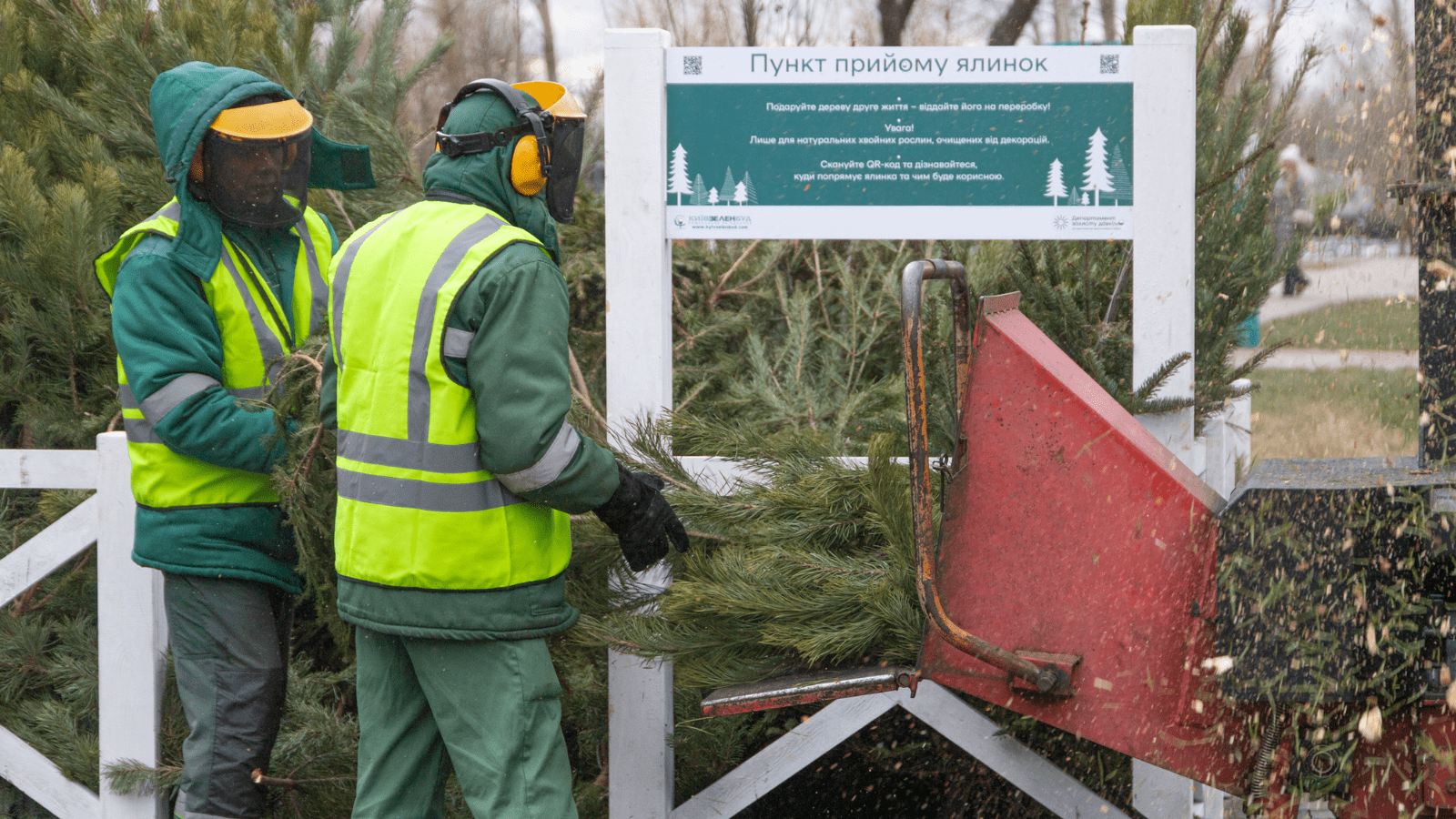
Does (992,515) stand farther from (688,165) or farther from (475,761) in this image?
(688,165)

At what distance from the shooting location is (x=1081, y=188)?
8.95ft

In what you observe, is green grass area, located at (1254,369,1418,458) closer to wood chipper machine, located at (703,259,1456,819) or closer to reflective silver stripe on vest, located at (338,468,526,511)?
wood chipper machine, located at (703,259,1456,819)

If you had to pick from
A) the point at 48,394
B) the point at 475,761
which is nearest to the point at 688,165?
the point at 475,761

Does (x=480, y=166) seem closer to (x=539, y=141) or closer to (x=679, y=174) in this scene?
(x=539, y=141)

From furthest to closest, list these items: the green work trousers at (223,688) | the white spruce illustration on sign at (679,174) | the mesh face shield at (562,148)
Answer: the white spruce illustration on sign at (679,174) → the green work trousers at (223,688) → the mesh face shield at (562,148)

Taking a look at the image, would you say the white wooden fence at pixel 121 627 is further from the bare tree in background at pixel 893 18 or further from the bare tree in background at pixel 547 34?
the bare tree in background at pixel 547 34

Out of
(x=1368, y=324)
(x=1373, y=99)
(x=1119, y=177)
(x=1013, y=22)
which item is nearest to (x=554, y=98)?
(x=1119, y=177)

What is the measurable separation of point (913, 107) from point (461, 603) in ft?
5.19

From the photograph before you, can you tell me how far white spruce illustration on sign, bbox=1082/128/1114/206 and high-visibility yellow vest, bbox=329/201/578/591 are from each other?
4.63ft

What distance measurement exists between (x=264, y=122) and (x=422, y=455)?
3.39ft

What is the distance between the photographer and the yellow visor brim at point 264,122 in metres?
2.59

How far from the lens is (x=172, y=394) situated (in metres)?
2.45

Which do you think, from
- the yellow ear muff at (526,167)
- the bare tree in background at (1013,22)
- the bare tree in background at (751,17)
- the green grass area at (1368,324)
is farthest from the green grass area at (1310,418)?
the bare tree in background at (1013,22)

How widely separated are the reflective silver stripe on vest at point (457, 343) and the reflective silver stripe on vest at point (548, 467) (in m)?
0.24
